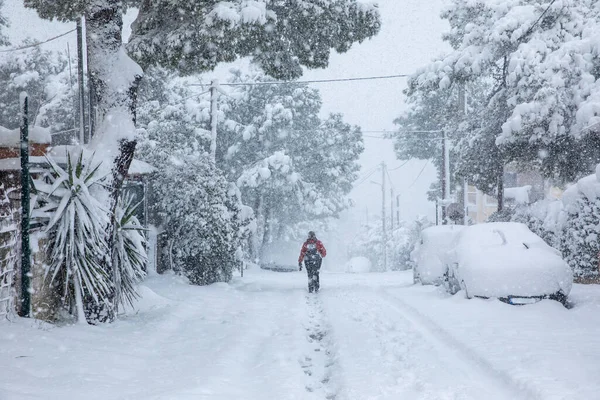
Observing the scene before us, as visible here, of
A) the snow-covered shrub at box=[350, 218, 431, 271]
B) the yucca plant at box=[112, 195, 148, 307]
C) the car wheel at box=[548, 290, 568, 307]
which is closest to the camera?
the yucca plant at box=[112, 195, 148, 307]

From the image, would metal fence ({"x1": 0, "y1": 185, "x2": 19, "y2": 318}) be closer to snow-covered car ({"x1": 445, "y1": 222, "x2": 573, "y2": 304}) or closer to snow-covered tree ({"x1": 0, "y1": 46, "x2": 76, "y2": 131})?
snow-covered car ({"x1": 445, "y1": 222, "x2": 573, "y2": 304})

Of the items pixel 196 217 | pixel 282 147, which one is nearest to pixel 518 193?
pixel 282 147

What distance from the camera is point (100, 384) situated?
5.55 m

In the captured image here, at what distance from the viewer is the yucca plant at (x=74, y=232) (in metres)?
8.32

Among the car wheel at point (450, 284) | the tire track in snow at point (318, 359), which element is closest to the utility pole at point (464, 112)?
the car wheel at point (450, 284)

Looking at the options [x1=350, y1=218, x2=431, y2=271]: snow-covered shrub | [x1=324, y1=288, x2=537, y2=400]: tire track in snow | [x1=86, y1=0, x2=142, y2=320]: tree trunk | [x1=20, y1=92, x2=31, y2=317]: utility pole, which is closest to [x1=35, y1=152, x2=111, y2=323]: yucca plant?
[x1=20, y1=92, x2=31, y2=317]: utility pole

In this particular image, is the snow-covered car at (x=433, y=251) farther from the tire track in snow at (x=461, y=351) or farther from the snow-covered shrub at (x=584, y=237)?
the tire track in snow at (x=461, y=351)

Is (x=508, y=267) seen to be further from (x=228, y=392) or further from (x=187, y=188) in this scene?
(x=187, y=188)

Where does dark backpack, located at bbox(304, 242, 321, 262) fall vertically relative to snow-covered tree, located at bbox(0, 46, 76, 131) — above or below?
below

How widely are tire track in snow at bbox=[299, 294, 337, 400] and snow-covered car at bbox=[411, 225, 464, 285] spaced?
607 cm

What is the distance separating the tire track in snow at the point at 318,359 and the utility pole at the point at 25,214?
3715 mm

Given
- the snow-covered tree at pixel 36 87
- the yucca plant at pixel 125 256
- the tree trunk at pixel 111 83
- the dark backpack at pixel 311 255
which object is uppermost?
the snow-covered tree at pixel 36 87

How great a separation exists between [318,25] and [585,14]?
13204 mm

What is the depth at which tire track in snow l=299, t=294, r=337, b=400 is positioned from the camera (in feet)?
19.0
